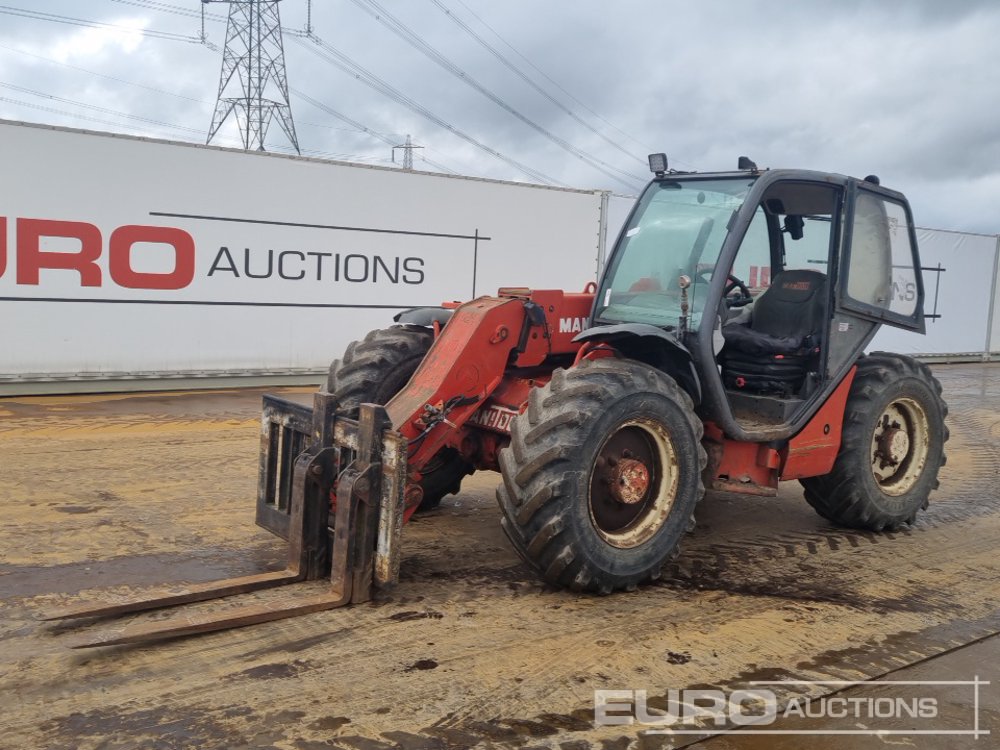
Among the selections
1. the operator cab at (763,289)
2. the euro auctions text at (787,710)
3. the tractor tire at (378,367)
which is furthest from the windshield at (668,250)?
the euro auctions text at (787,710)

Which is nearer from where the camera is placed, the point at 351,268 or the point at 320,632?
the point at 320,632

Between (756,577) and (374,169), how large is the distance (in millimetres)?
8973

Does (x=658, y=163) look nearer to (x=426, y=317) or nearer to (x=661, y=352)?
(x=661, y=352)

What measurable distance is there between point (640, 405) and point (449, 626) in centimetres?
142

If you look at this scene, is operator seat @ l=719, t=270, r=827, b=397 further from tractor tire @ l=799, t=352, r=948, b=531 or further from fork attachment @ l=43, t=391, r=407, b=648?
fork attachment @ l=43, t=391, r=407, b=648

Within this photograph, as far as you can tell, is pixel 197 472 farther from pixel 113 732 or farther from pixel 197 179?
pixel 197 179

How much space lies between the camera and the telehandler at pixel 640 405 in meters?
4.31

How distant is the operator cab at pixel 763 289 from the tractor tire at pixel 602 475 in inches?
16.0

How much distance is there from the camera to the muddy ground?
3.31 meters

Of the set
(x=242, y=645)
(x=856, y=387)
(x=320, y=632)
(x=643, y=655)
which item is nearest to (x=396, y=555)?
(x=320, y=632)

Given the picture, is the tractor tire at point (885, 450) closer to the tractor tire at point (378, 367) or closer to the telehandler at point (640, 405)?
the telehandler at point (640, 405)

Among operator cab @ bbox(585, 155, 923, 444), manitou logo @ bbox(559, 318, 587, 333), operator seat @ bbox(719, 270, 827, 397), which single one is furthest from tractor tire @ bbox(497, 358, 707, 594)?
operator seat @ bbox(719, 270, 827, 397)

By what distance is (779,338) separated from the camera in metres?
5.91

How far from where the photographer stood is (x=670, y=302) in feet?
17.5
